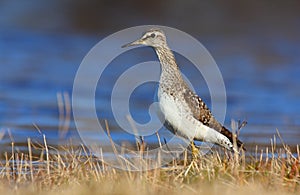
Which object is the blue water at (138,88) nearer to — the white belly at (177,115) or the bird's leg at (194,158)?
the white belly at (177,115)

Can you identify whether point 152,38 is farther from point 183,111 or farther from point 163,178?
point 163,178

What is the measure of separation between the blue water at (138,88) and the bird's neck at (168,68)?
3.93ft

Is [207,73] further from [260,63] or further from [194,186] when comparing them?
[194,186]

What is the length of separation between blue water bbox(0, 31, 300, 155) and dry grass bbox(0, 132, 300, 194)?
2.68 meters

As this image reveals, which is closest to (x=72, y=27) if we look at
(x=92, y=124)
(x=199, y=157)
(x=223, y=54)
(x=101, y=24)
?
(x=101, y=24)

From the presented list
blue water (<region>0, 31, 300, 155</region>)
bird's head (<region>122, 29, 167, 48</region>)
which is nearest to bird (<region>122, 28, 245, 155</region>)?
bird's head (<region>122, 29, 167, 48</region>)

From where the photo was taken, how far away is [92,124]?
13102mm

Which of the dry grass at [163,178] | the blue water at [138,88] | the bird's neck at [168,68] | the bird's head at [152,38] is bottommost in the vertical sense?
the dry grass at [163,178]

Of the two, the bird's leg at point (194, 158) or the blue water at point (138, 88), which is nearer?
the bird's leg at point (194, 158)

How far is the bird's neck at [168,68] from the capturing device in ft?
29.4

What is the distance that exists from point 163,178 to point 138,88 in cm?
895

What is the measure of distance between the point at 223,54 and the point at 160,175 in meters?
12.3

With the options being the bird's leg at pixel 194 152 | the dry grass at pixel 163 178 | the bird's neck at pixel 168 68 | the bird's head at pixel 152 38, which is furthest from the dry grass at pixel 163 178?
the bird's head at pixel 152 38

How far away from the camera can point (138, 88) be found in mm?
16172
